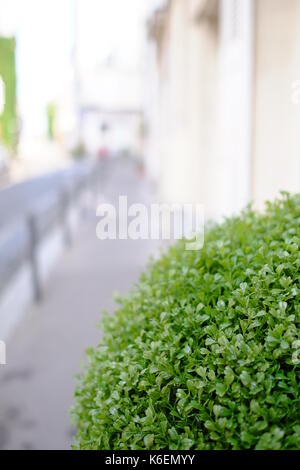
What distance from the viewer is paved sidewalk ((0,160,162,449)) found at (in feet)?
9.28

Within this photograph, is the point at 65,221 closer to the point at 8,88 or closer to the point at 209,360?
the point at 8,88

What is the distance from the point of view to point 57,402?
3107 mm

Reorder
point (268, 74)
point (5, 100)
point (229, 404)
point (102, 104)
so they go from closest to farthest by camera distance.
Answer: point (229, 404) → point (268, 74) → point (5, 100) → point (102, 104)

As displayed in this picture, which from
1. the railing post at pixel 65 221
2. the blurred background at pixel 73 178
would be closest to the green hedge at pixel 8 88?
the blurred background at pixel 73 178

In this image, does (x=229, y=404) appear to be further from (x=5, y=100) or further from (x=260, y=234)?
(x=5, y=100)

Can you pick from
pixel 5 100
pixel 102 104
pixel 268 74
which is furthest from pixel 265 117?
pixel 102 104

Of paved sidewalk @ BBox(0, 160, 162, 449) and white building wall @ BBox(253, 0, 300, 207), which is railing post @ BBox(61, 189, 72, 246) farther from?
white building wall @ BBox(253, 0, 300, 207)

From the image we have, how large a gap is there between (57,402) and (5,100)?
182cm

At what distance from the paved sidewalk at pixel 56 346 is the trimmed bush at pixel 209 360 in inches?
26.0

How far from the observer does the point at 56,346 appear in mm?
3949

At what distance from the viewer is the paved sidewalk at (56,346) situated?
9.28 feet

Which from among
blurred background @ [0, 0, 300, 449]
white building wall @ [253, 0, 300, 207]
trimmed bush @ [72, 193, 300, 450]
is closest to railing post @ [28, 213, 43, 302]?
blurred background @ [0, 0, 300, 449]

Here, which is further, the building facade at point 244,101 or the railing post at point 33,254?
the railing post at point 33,254

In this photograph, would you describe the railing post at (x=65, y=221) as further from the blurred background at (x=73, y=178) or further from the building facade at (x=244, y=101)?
the building facade at (x=244, y=101)
